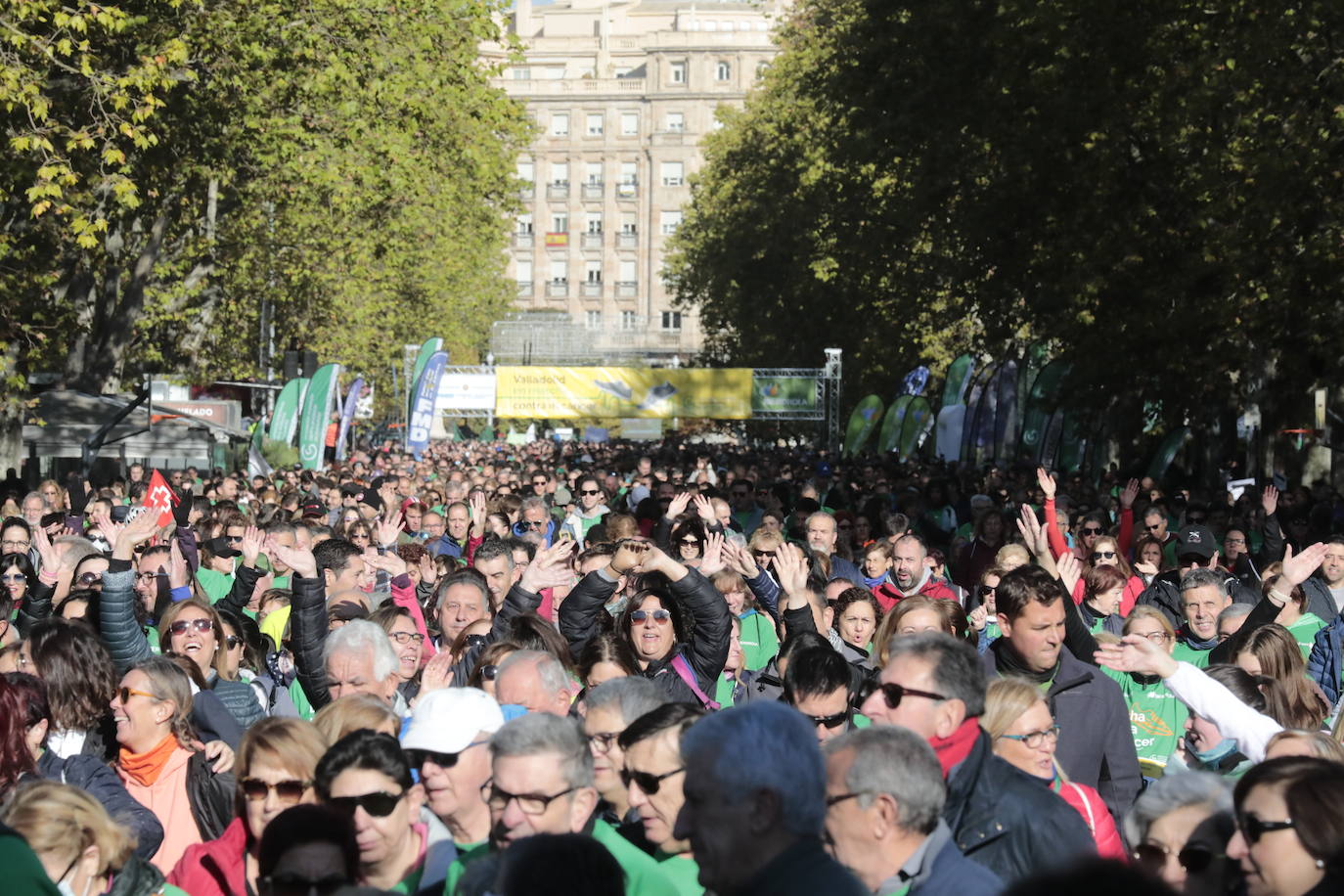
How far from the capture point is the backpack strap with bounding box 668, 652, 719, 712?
732 cm

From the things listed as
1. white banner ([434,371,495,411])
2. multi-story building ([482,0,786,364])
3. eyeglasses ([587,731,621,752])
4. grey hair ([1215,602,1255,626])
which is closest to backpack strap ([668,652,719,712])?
eyeglasses ([587,731,621,752])

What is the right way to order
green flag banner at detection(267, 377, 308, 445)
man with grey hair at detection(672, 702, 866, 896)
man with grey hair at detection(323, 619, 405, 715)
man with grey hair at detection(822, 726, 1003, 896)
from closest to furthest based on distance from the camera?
man with grey hair at detection(672, 702, 866, 896)
man with grey hair at detection(822, 726, 1003, 896)
man with grey hair at detection(323, 619, 405, 715)
green flag banner at detection(267, 377, 308, 445)

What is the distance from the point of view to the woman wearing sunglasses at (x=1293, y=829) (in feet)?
12.4

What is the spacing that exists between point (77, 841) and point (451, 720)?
0.90 meters

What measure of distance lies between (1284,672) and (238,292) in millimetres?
30562

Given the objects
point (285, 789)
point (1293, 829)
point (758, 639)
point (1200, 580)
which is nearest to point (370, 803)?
point (285, 789)

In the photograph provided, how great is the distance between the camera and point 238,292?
3569 centimetres

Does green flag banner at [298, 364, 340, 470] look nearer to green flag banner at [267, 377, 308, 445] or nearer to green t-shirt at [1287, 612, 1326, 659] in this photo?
green flag banner at [267, 377, 308, 445]

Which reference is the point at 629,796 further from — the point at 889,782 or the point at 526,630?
the point at 526,630

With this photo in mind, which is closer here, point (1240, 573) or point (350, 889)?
point (350, 889)

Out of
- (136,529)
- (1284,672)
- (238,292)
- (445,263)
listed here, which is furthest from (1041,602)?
(445,263)

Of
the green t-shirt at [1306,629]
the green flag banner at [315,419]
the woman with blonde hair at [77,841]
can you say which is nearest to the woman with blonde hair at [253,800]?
the woman with blonde hair at [77,841]

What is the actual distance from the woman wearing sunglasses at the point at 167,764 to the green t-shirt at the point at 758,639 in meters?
3.34

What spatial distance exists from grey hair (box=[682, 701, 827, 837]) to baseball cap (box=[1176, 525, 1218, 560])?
29.4 feet
